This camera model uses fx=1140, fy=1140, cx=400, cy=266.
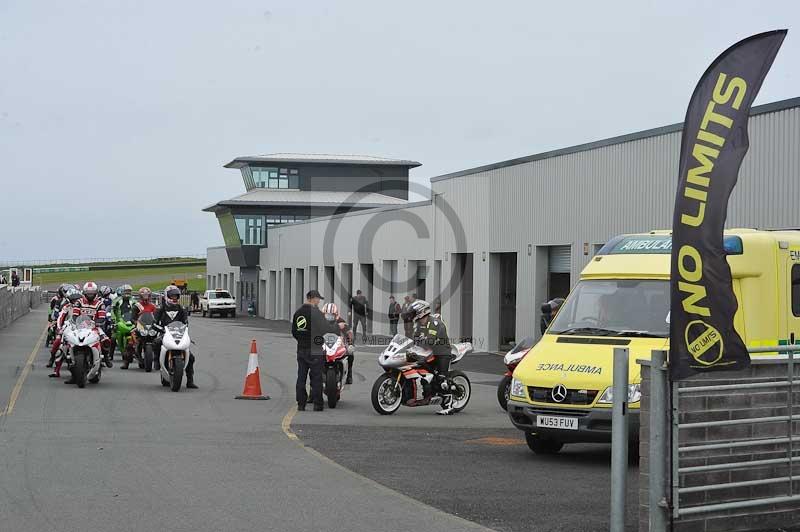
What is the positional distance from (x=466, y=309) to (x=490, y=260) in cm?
410

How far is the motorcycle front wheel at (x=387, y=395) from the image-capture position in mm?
16938

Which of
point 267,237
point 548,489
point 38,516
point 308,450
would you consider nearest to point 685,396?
point 548,489

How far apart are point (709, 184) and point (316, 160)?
78.3 meters

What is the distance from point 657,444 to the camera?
7.77 metres

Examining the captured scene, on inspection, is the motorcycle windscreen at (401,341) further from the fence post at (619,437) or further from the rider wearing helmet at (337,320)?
the fence post at (619,437)

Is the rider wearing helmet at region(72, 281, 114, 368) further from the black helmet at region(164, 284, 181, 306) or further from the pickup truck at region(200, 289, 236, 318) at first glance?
the pickup truck at region(200, 289, 236, 318)

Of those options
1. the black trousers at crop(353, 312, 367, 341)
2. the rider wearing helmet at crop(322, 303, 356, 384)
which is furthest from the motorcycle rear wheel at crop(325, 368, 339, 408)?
the black trousers at crop(353, 312, 367, 341)

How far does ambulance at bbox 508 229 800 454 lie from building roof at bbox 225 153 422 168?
7177cm

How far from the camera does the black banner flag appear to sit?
→ 7.45 metres

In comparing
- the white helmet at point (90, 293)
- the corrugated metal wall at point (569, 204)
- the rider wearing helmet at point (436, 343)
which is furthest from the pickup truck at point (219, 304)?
the rider wearing helmet at point (436, 343)

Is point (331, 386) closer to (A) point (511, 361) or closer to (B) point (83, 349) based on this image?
(A) point (511, 361)

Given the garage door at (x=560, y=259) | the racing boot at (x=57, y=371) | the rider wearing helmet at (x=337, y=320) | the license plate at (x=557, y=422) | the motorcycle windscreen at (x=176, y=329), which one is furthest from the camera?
the garage door at (x=560, y=259)

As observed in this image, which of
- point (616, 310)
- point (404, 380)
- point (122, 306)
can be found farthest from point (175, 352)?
point (616, 310)

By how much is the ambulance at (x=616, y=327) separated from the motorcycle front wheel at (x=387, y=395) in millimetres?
4227
